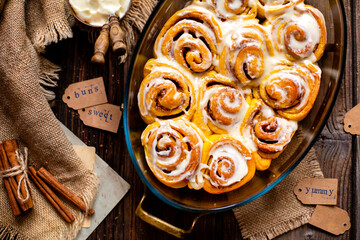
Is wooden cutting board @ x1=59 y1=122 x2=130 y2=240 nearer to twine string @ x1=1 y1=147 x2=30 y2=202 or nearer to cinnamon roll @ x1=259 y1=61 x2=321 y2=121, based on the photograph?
twine string @ x1=1 y1=147 x2=30 y2=202

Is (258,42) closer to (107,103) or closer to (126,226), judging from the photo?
(107,103)

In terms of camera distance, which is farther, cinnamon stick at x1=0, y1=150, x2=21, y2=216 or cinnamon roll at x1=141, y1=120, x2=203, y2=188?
cinnamon stick at x1=0, y1=150, x2=21, y2=216

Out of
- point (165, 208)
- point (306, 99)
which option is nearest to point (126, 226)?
point (165, 208)

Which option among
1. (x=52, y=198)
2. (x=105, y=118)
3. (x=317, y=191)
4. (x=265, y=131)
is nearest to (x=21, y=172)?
(x=52, y=198)

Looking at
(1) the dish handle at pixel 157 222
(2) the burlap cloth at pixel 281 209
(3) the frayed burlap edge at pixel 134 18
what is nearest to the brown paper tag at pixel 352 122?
(2) the burlap cloth at pixel 281 209

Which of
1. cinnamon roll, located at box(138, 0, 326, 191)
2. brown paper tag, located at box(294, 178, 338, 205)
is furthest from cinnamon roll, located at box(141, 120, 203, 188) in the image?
brown paper tag, located at box(294, 178, 338, 205)

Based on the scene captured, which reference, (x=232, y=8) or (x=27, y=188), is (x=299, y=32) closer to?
(x=232, y=8)

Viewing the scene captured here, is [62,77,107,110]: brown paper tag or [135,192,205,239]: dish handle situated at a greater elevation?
[62,77,107,110]: brown paper tag

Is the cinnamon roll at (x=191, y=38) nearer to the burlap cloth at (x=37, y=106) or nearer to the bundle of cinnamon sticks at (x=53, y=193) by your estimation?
the burlap cloth at (x=37, y=106)
